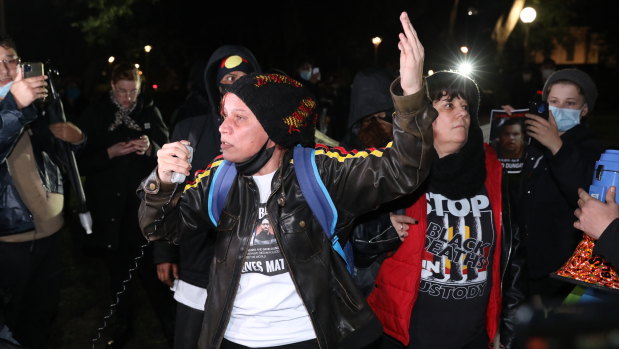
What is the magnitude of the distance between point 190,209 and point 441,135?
52.8 inches

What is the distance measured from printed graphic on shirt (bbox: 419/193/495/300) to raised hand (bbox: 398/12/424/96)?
1029 millimetres

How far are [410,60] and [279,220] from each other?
A: 83 centimetres

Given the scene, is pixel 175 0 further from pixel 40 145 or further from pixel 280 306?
pixel 280 306

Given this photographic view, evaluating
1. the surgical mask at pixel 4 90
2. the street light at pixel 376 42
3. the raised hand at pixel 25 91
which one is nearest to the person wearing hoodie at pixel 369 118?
the raised hand at pixel 25 91

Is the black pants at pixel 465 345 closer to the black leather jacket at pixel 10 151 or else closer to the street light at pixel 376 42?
the black leather jacket at pixel 10 151

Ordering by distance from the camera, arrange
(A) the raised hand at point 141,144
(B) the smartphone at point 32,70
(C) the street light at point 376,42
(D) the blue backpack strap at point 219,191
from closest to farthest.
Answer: (D) the blue backpack strap at point 219,191 < (B) the smartphone at point 32,70 < (A) the raised hand at point 141,144 < (C) the street light at point 376,42

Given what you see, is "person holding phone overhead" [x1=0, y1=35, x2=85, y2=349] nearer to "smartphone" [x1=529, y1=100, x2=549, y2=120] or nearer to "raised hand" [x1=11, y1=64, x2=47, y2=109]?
"raised hand" [x1=11, y1=64, x2=47, y2=109]

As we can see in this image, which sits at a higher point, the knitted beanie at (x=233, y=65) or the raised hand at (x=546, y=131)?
the knitted beanie at (x=233, y=65)

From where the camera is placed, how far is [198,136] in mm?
3932

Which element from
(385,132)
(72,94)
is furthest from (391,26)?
(385,132)

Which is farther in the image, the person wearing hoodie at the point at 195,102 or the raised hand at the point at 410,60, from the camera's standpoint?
the person wearing hoodie at the point at 195,102

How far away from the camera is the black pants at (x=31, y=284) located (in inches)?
158

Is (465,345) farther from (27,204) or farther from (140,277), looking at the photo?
(140,277)

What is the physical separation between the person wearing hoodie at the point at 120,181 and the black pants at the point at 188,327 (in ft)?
5.87
